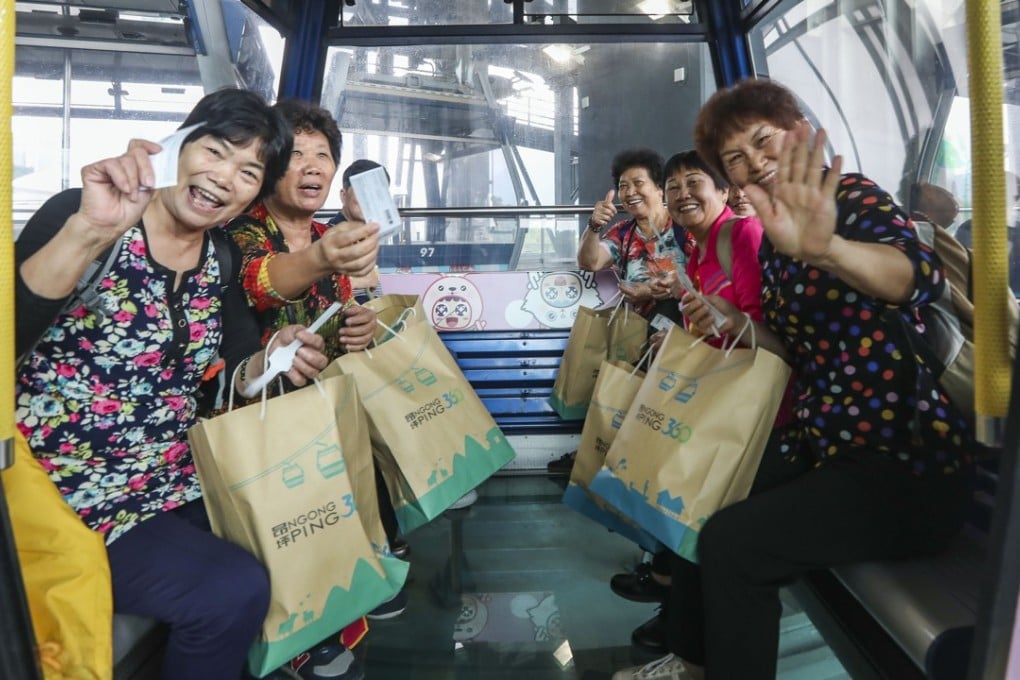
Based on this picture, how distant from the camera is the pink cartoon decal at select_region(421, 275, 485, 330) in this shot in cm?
348

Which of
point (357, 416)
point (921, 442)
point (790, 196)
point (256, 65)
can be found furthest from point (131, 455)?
point (256, 65)

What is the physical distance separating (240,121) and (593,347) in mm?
1686

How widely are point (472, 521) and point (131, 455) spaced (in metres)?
1.88

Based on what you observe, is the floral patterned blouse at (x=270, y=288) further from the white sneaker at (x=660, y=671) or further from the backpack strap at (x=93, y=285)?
the white sneaker at (x=660, y=671)

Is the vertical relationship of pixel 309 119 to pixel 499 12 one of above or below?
below

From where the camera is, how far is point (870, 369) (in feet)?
4.58

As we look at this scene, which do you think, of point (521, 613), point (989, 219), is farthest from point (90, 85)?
point (989, 219)

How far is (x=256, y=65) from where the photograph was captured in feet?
10.1

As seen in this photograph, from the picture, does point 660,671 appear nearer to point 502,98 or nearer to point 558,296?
point 558,296

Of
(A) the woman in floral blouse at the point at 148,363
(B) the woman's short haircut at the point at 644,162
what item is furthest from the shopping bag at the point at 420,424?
(B) the woman's short haircut at the point at 644,162

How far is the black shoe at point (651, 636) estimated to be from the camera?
205 cm

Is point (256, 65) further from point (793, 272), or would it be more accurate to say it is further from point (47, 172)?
point (793, 272)

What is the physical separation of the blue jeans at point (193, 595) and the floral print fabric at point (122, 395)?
0.07 metres

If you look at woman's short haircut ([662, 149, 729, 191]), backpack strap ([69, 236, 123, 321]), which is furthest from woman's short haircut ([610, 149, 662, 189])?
backpack strap ([69, 236, 123, 321])
